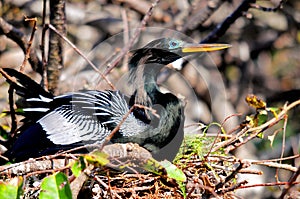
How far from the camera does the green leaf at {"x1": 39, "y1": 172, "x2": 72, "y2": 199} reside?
85.7 inches

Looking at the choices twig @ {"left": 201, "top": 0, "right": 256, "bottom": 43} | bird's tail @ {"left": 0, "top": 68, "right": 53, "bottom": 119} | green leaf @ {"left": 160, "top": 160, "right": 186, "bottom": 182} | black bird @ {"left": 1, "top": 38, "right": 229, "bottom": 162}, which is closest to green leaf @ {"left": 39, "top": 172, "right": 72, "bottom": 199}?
green leaf @ {"left": 160, "top": 160, "right": 186, "bottom": 182}

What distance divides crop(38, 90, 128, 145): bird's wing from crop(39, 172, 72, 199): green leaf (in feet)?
3.24

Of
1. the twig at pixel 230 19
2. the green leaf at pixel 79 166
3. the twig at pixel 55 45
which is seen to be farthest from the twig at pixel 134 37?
the green leaf at pixel 79 166

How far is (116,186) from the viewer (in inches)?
117

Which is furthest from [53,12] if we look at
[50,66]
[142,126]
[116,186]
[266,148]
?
[266,148]

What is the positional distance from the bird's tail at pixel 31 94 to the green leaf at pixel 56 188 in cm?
133

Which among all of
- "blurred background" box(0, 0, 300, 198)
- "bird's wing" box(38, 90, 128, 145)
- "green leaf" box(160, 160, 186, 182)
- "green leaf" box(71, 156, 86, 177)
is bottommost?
"blurred background" box(0, 0, 300, 198)

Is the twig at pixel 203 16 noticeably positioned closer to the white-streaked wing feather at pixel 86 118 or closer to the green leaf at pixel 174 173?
the white-streaked wing feather at pixel 86 118

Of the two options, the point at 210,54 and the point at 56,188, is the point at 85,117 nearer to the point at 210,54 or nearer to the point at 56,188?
the point at 56,188

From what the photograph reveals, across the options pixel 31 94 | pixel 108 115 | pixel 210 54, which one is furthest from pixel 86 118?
pixel 210 54

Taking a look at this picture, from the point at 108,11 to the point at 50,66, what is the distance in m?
2.00

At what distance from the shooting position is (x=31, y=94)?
3500mm

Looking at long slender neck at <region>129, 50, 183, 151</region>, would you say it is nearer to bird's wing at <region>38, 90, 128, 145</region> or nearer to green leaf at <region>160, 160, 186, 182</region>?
bird's wing at <region>38, 90, 128, 145</region>

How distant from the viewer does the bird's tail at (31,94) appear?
347cm
